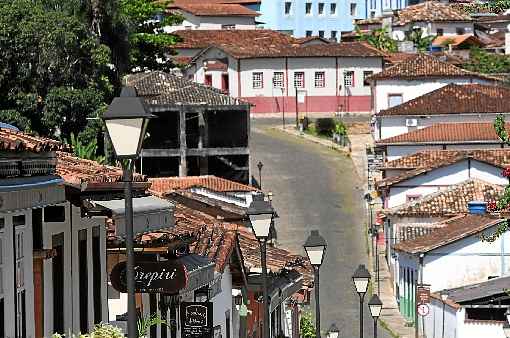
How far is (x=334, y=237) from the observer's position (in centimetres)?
6044

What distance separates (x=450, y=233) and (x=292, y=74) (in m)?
44.5

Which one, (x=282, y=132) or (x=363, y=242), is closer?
(x=363, y=242)

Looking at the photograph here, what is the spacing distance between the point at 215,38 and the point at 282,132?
17.3 metres

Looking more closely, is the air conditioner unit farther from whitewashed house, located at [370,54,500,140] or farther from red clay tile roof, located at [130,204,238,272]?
red clay tile roof, located at [130,204,238,272]

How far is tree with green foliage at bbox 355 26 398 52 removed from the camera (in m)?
105

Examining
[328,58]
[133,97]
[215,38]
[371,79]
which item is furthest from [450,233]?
[215,38]

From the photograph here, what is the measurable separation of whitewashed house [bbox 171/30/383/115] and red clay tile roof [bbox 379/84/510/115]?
17790 millimetres

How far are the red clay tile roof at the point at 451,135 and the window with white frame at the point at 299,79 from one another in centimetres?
2263

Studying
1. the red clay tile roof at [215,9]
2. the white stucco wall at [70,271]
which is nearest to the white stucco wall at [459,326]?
the white stucco wall at [70,271]

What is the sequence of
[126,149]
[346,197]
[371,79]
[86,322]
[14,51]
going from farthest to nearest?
[371,79], [346,197], [14,51], [86,322], [126,149]

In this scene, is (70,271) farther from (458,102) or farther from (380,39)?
(380,39)

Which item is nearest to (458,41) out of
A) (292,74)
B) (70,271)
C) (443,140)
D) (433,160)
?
(292,74)

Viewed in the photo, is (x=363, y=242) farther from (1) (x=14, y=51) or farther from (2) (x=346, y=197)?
(1) (x=14, y=51)

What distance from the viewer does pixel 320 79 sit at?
308 feet
